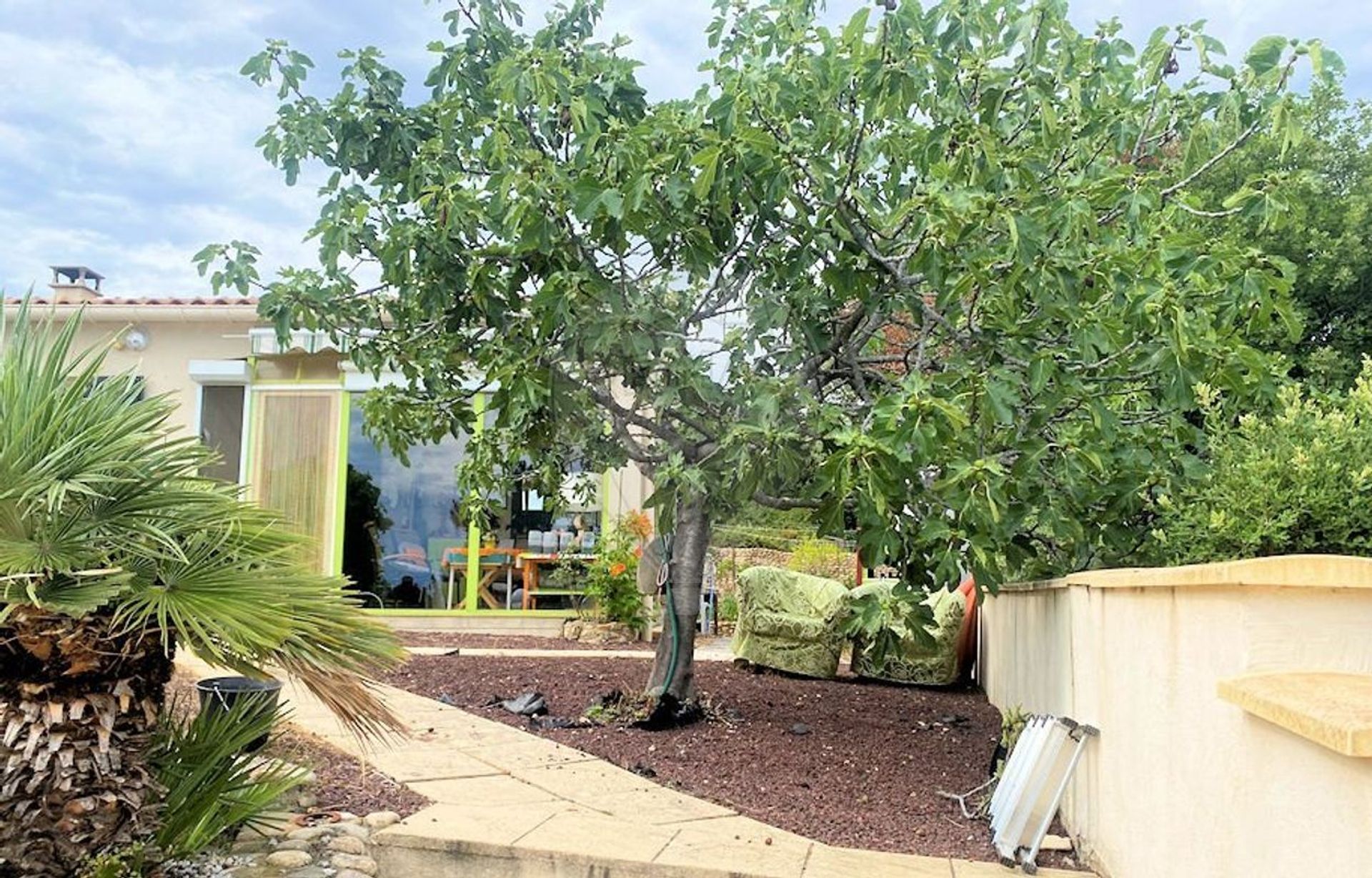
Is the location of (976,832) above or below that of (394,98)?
below

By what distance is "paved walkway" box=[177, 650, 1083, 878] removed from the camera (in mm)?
3441

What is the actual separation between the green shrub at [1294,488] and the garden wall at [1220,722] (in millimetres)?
426

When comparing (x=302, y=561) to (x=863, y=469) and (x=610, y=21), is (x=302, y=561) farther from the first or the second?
(x=610, y=21)

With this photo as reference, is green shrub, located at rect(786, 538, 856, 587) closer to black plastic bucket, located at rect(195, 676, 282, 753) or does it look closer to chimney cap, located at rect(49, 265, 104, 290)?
black plastic bucket, located at rect(195, 676, 282, 753)

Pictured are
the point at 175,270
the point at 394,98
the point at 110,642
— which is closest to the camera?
the point at 110,642

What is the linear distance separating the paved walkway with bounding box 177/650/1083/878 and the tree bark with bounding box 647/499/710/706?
961 millimetres

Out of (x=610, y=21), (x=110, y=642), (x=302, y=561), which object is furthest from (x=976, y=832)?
(x=610, y=21)

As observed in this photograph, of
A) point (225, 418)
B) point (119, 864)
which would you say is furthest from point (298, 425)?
point (119, 864)

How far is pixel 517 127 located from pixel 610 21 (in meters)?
1.25

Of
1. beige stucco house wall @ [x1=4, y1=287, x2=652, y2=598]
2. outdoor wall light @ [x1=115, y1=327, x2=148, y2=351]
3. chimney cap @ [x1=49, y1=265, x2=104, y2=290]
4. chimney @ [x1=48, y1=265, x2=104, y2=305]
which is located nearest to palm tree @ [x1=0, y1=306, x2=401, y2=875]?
beige stucco house wall @ [x1=4, y1=287, x2=652, y2=598]

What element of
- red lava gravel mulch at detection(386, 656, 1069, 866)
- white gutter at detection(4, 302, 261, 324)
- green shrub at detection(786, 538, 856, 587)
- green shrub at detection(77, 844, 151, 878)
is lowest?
red lava gravel mulch at detection(386, 656, 1069, 866)

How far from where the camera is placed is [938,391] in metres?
4.07

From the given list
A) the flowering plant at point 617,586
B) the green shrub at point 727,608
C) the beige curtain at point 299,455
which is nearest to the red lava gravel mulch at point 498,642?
the flowering plant at point 617,586

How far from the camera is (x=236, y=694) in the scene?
4.11m
